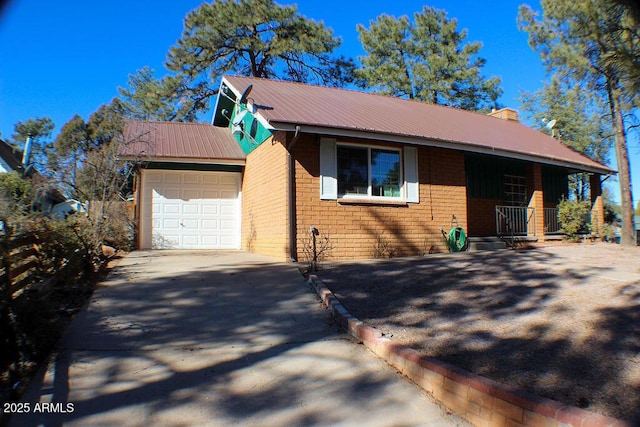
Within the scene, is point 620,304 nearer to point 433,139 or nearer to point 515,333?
point 515,333

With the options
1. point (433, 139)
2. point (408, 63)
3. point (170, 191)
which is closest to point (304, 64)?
point (408, 63)

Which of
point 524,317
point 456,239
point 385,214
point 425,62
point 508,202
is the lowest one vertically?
point 524,317

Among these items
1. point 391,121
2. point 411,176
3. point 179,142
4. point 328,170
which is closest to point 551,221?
point 411,176

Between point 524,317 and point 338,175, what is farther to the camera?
point 338,175

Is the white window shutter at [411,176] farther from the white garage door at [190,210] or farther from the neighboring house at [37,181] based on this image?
the neighboring house at [37,181]

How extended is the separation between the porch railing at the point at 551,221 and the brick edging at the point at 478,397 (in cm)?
1319

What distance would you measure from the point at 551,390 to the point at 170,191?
12.2 metres

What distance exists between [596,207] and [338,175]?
11.9 metres

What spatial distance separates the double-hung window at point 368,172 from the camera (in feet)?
34.0

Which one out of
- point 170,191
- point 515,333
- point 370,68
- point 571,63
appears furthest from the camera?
point 370,68

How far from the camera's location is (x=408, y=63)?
29.6 meters

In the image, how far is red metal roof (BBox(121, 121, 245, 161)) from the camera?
41.9 ft

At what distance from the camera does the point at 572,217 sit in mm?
14719

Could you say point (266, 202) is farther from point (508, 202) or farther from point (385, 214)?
point (508, 202)
